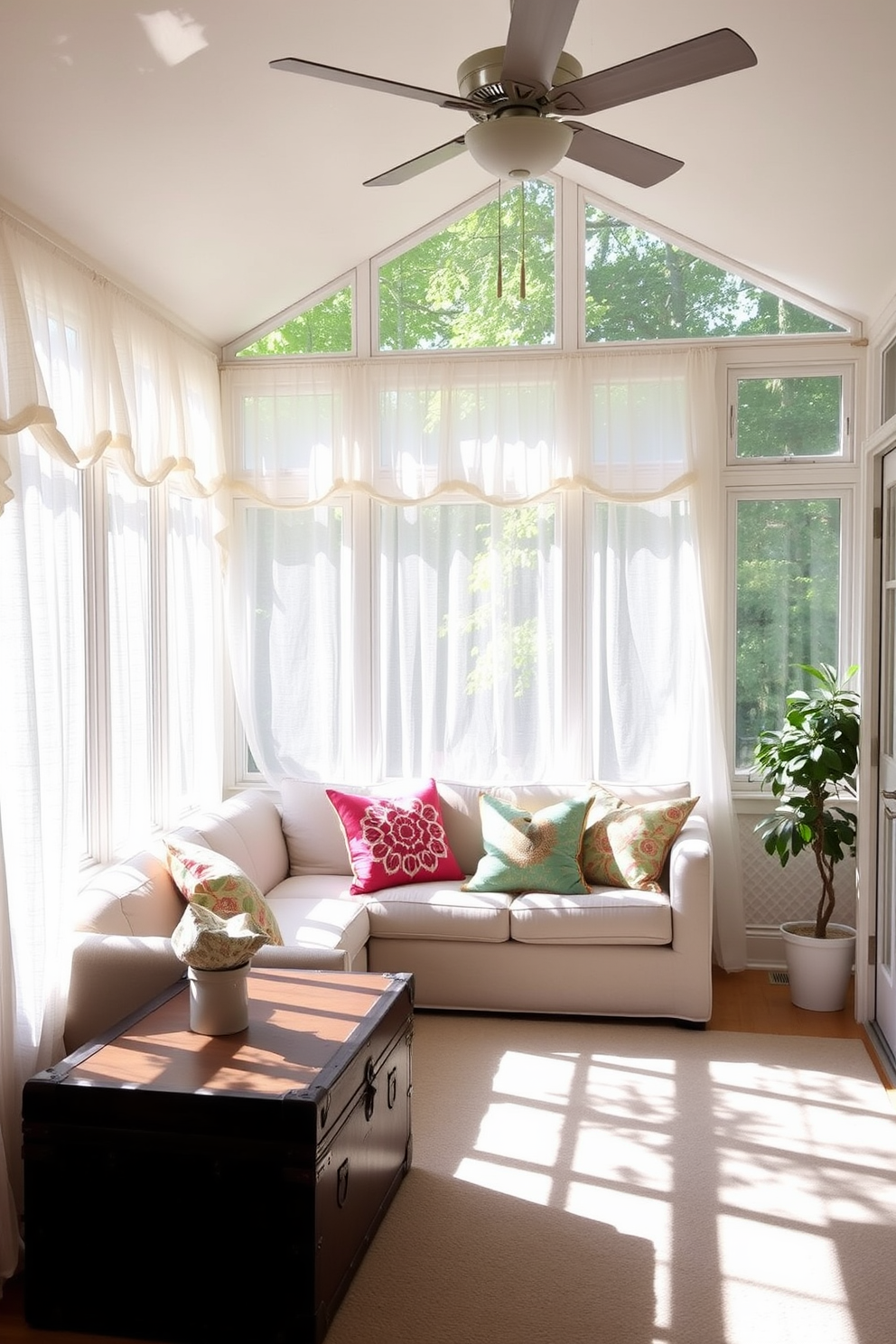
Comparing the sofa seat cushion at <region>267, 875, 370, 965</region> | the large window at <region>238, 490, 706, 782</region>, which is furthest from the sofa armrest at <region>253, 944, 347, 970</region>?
the large window at <region>238, 490, 706, 782</region>

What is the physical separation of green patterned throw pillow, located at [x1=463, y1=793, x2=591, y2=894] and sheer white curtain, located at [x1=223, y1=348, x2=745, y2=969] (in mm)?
514

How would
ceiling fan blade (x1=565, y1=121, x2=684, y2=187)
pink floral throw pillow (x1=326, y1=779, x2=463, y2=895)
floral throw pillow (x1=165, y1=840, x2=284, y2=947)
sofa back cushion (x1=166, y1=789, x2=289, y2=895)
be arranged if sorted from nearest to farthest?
ceiling fan blade (x1=565, y1=121, x2=684, y2=187), floral throw pillow (x1=165, y1=840, x2=284, y2=947), sofa back cushion (x1=166, y1=789, x2=289, y2=895), pink floral throw pillow (x1=326, y1=779, x2=463, y2=895)

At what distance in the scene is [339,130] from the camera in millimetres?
3902

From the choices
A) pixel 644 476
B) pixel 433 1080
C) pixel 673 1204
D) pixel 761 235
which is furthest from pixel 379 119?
pixel 673 1204

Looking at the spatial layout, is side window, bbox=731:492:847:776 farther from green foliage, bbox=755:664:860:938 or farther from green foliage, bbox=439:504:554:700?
green foliage, bbox=439:504:554:700

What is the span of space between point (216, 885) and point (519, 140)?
230cm

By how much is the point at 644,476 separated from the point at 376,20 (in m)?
2.26

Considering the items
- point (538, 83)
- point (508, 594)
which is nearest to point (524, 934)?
point (508, 594)

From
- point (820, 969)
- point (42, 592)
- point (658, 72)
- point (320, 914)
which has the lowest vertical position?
point (820, 969)

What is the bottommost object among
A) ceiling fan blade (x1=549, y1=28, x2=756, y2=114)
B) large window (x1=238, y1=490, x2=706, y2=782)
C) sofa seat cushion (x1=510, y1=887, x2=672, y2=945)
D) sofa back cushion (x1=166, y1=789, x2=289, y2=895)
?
sofa seat cushion (x1=510, y1=887, x2=672, y2=945)

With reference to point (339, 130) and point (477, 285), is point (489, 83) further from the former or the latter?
point (477, 285)

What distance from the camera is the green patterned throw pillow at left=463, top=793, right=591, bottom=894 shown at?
4.54 metres

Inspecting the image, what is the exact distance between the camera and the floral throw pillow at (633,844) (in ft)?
14.9

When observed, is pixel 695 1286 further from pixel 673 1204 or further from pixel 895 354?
pixel 895 354
